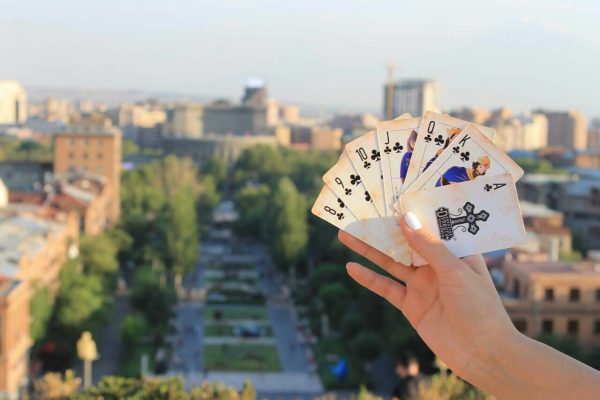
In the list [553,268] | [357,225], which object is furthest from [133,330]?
[357,225]

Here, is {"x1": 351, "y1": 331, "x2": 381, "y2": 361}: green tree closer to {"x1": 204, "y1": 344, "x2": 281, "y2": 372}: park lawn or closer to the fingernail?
{"x1": 204, "y1": 344, "x2": 281, "y2": 372}: park lawn

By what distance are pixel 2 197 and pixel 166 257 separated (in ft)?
20.8

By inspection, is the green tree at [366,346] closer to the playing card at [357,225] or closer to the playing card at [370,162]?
the playing card at [357,225]

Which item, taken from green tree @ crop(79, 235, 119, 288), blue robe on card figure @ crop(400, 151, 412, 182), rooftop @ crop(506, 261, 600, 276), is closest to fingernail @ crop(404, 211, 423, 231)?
blue robe on card figure @ crop(400, 151, 412, 182)

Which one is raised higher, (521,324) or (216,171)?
(521,324)

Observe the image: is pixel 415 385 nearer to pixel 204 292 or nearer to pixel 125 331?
pixel 125 331

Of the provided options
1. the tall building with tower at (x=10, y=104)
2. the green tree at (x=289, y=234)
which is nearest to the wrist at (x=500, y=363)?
the green tree at (x=289, y=234)

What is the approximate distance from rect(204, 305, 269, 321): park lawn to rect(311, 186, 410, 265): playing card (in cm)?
2868

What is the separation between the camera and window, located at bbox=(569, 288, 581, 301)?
71.4 feet

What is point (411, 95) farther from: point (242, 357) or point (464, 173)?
point (464, 173)

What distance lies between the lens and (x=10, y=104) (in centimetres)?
14388

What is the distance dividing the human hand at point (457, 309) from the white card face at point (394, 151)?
0.20 meters

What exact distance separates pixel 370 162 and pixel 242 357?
919 inches

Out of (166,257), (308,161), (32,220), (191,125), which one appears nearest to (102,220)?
(166,257)
